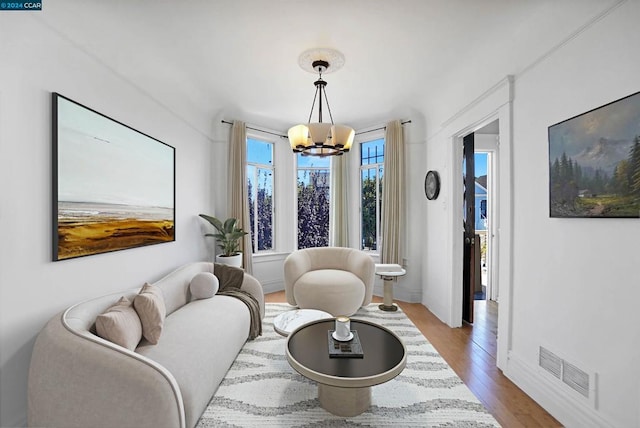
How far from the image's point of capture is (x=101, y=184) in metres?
2.13

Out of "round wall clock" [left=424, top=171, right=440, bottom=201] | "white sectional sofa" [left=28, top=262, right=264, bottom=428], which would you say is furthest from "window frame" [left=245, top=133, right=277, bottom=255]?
"white sectional sofa" [left=28, top=262, right=264, bottom=428]

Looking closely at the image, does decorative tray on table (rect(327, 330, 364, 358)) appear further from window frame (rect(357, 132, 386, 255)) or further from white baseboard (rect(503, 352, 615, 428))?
window frame (rect(357, 132, 386, 255))

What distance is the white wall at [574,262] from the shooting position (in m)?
1.45

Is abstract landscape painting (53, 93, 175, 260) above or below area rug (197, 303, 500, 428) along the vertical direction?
above

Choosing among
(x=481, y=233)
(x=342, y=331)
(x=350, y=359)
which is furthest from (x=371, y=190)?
(x=350, y=359)

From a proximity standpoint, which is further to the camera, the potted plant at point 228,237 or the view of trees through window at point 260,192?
the view of trees through window at point 260,192

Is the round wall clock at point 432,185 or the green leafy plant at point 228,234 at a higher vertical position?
the round wall clock at point 432,185

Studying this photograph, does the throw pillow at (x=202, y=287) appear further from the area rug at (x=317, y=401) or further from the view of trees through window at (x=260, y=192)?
the view of trees through window at (x=260, y=192)

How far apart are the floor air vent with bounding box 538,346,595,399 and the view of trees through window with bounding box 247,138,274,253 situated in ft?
12.7

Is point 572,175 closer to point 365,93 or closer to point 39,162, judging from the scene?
point 365,93

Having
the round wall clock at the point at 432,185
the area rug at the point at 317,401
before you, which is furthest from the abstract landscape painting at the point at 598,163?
the round wall clock at the point at 432,185

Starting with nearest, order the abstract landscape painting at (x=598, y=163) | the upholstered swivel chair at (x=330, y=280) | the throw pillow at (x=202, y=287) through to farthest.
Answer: the abstract landscape painting at (x=598, y=163) → the throw pillow at (x=202, y=287) → the upholstered swivel chair at (x=330, y=280)

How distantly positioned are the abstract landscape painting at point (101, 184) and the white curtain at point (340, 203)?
106 inches

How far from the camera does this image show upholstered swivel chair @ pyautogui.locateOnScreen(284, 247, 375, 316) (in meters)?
3.29
